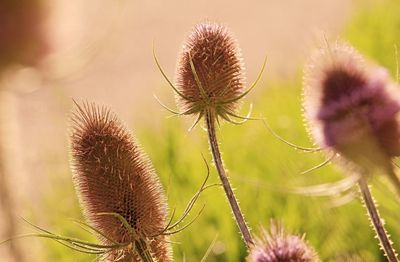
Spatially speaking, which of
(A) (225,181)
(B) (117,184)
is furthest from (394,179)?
(B) (117,184)

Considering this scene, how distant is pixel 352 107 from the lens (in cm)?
122

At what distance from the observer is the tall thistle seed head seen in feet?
3.92

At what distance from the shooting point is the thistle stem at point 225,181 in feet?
4.73

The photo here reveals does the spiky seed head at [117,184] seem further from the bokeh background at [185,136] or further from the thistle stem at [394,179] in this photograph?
the thistle stem at [394,179]

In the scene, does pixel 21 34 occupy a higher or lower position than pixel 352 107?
higher

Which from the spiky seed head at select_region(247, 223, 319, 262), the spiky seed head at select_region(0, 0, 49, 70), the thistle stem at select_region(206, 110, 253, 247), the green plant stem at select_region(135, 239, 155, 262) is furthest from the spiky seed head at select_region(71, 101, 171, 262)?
the spiky seed head at select_region(0, 0, 49, 70)

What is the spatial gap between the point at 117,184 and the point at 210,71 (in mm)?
275

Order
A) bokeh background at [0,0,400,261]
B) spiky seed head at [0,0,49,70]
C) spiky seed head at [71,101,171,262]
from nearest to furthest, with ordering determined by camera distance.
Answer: spiky seed head at [0,0,49,70], bokeh background at [0,0,400,261], spiky seed head at [71,101,171,262]

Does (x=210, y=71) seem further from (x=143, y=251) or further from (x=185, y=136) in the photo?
(x=143, y=251)

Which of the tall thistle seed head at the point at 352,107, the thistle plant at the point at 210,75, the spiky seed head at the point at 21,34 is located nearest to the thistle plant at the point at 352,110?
the tall thistle seed head at the point at 352,107

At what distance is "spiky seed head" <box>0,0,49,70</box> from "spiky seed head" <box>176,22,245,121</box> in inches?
20.3

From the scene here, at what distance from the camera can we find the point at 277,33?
7.55 meters

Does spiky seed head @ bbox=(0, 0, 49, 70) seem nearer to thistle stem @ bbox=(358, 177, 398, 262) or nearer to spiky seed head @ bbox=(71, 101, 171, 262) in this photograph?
spiky seed head @ bbox=(71, 101, 171, 262)

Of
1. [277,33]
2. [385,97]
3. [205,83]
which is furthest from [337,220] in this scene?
[277,33]
